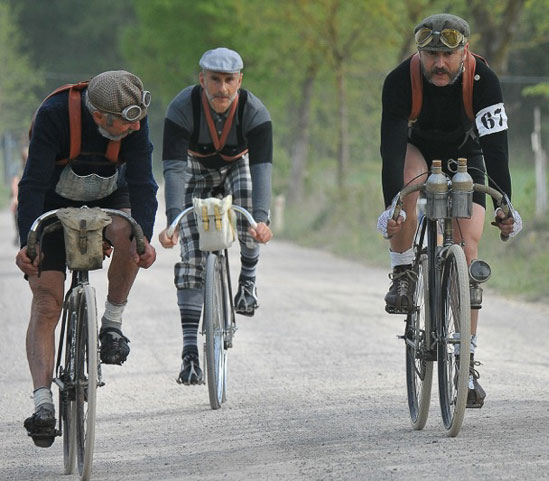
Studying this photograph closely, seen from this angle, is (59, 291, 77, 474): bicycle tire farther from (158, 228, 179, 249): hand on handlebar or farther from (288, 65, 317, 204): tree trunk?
(288, 65, 317, 204): tree trunk

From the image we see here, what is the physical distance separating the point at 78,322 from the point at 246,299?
2.64m

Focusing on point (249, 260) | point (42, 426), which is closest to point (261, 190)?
point (249, 260)

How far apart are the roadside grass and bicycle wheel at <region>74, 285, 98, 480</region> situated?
888 centimetres

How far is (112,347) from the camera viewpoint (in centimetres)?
651

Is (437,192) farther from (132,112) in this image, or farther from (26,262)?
(26,262)

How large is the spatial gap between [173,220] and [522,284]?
823 cm

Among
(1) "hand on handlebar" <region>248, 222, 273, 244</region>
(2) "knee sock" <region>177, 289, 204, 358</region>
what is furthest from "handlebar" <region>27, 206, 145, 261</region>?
(2) "knee sock" <region>177, 289, 204, 358</region>

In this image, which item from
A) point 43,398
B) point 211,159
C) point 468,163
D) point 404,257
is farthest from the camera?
point 211,159

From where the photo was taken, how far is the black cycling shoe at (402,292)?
686 centimetres

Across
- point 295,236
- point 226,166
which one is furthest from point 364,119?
point 226,166

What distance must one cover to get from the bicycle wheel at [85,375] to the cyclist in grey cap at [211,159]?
5.12ft

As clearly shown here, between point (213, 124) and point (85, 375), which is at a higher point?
point (213, 124)

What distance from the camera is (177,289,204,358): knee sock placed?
26.7ft

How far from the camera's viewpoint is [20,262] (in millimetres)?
5938
